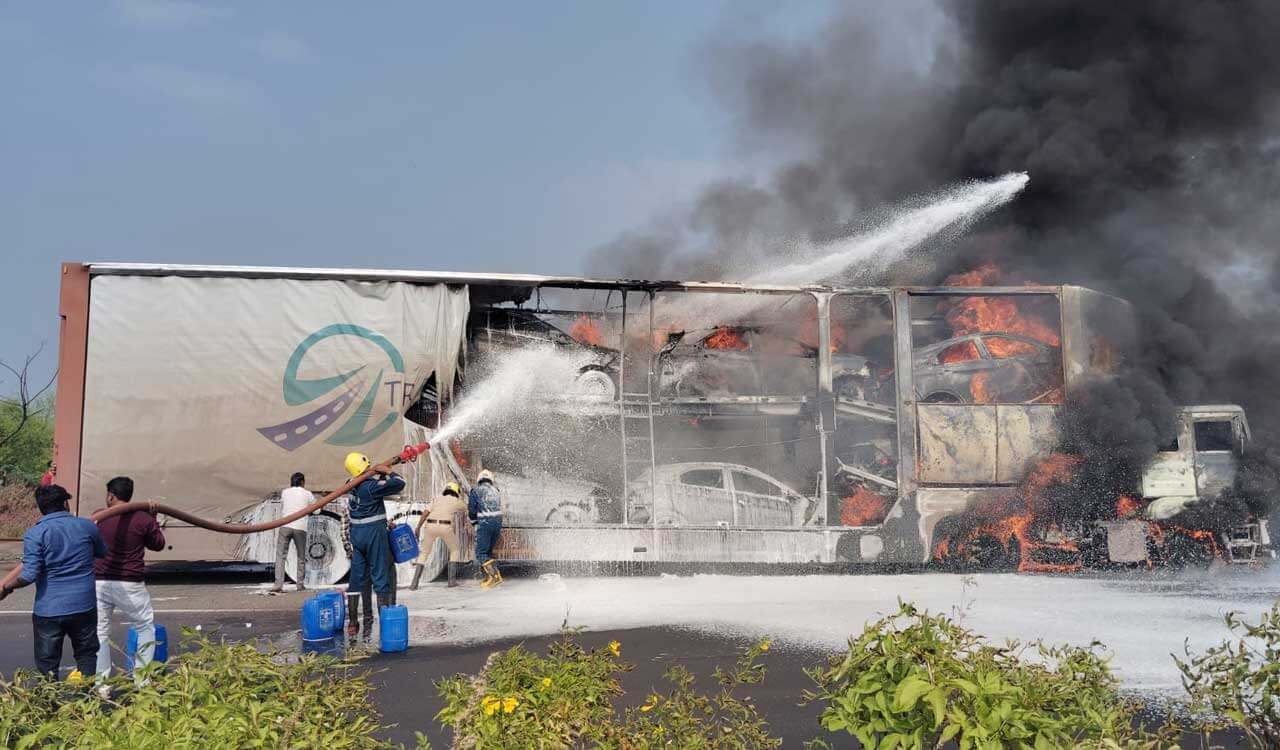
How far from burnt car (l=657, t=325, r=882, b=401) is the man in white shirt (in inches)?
189

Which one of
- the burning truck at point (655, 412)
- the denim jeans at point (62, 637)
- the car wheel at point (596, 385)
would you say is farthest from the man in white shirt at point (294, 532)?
the denim jeans at point (62, 637)

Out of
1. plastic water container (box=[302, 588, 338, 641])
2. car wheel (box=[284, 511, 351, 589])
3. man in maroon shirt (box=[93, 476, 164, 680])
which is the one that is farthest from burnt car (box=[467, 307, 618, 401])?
man in maroon shirt (box=[93, 476, 164, 680])

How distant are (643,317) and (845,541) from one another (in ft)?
13.3

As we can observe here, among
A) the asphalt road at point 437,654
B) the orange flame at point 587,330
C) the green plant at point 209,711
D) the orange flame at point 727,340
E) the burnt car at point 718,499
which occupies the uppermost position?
the orange flame at point 587,330

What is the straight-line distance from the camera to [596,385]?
500 inches

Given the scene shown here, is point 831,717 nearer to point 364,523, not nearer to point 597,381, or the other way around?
point 364,523

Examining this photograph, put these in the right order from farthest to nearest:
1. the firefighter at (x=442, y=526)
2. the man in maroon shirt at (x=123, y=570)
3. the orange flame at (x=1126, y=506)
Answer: the orange flame at (x=1126, y=506)
the firefighter at (x=442, y=526)
the man in maroon shirt at (x=123, y=570)

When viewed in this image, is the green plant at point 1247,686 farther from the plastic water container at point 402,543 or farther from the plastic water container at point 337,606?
the plastic water container at point 337,606

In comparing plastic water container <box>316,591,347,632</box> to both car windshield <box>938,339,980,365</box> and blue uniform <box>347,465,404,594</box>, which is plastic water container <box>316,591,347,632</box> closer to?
blue uniform <box>347,465,404,594</box>

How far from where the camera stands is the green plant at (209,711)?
2697 millimetres

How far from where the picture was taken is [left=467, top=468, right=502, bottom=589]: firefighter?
37.2ft

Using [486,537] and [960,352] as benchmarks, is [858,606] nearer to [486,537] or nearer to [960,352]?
[486,537]

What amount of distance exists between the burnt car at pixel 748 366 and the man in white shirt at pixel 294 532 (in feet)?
15.8

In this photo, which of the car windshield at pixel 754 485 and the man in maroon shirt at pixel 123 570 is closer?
the man in maroon shirt at pixel 123 570
